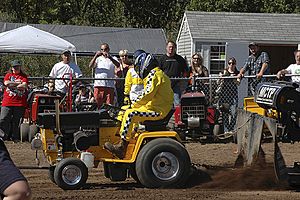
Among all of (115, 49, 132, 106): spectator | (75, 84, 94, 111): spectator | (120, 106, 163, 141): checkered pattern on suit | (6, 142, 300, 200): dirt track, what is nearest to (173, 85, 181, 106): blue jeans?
(115, 49, 132, 106): spectator

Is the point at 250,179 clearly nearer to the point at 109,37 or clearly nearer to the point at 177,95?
the point at 177,95

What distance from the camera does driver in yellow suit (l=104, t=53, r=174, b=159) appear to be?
10117mm

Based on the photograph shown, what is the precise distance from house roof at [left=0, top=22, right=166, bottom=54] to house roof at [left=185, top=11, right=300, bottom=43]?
208 centimetres

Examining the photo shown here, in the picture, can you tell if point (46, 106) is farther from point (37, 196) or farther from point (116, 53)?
point (116, 53)

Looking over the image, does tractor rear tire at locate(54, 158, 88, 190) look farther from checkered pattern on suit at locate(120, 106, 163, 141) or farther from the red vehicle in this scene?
the red vehicle

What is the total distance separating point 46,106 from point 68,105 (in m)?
0.73

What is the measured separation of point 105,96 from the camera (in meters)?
15.8

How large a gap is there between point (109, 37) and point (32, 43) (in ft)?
30.9

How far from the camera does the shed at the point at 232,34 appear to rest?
29141 millimetres

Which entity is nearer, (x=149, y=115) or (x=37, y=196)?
(x=37, y=196)

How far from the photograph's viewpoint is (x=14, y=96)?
14.9m

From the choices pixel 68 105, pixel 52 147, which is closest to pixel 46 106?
pixel 68 105

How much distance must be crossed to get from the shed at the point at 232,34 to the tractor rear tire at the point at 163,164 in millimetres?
18712

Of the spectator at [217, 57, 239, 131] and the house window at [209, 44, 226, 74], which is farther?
the house window at [209, 44, 226, 74]
